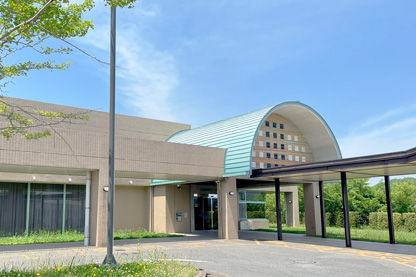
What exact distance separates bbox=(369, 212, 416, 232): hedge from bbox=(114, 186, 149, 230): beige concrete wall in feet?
66.2

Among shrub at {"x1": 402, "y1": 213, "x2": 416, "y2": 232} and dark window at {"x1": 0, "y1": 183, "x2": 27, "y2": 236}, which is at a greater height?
dark window at {"x1": 0, "y1": 183, "x2": 27, "y2": 236}

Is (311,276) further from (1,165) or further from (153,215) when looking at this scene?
(153,215)

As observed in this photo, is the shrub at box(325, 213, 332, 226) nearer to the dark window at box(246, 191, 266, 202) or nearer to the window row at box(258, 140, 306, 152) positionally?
the dark window at box(246, 191, 266, 202)

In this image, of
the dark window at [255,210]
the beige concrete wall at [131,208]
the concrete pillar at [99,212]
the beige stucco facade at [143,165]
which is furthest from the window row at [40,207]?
the dark window at [255,210]

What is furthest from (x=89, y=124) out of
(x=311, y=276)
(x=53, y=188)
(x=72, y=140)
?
(x=311, y=276)

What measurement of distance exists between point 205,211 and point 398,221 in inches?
634

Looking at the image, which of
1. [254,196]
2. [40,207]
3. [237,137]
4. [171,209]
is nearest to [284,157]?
[237,137]

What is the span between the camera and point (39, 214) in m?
23.8

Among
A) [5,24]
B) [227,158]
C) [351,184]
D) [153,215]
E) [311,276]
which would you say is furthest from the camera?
[351,184]

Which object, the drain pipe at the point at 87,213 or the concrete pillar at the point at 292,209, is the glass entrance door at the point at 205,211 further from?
the drain pipe at the point at 87,213

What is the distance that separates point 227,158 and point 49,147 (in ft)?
33.9

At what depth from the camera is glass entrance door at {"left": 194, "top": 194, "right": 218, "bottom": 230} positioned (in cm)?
3022

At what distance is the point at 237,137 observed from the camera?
2353 cm

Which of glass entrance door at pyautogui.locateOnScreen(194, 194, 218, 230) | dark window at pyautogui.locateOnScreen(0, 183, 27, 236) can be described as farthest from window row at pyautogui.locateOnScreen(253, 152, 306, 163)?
dark window at pyautogui.locateOnScreen(0, 183, 27, 236)
